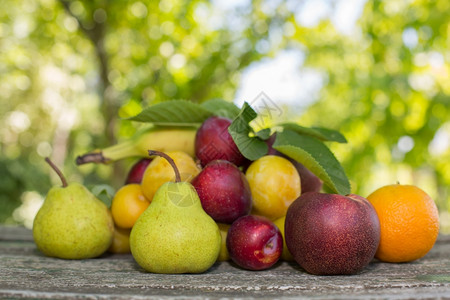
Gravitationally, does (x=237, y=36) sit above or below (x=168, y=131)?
above

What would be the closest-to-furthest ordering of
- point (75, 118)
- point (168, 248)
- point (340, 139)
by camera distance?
point (168, 248) < point (340, 139) < point (75, 118)

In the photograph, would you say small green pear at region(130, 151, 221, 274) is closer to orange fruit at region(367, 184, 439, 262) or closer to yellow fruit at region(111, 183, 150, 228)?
yellow fruit at region(111, 183, 150, 228)

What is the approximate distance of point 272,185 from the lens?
1126 millimetres

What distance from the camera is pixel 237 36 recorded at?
12.2 feet

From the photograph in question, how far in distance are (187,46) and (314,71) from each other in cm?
200

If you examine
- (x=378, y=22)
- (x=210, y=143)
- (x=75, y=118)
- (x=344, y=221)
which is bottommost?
(x=344, y=221)

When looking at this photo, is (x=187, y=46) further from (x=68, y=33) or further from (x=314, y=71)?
(x=314, y=71)

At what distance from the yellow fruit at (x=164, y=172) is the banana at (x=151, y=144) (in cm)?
16

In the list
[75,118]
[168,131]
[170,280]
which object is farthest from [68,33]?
[75,118]

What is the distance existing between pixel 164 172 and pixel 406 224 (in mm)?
641

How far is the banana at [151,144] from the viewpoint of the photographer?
1.36 metres

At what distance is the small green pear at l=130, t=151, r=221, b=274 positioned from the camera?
93 centimetres

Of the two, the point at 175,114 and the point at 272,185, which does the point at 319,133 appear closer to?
the point at 272,185

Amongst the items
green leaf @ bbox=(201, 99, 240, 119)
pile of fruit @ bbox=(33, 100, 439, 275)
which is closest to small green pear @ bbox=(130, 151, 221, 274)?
pile of fruit @ bbox=(33, 100, 439, 275)
